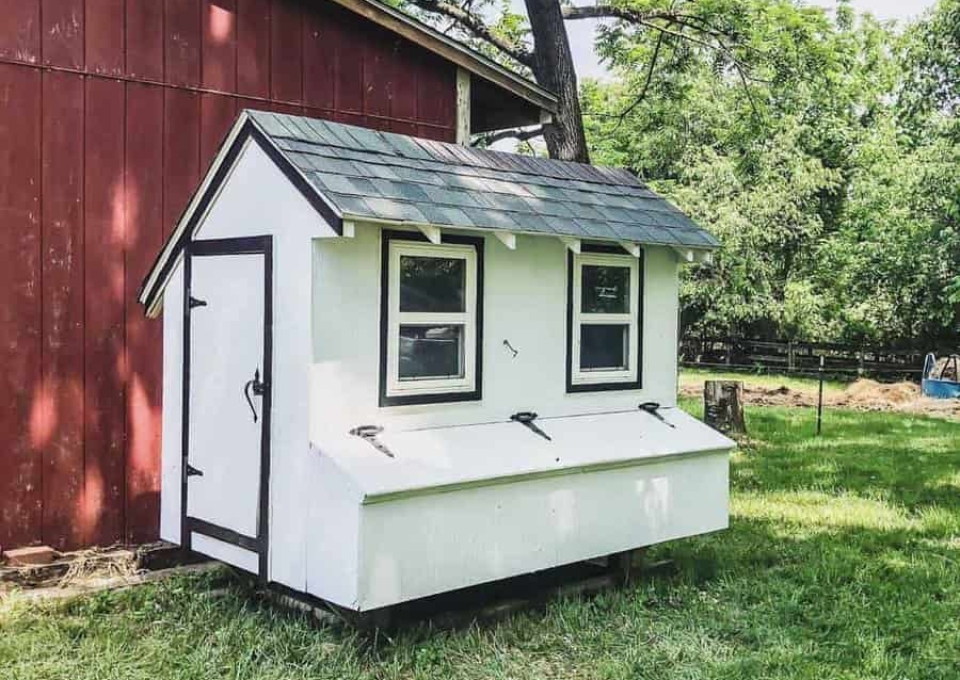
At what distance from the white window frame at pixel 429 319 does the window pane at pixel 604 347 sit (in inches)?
37.3

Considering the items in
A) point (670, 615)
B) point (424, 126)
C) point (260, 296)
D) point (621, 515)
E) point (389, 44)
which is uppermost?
point (389, 44)

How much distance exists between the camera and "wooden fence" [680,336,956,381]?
80.8 ft

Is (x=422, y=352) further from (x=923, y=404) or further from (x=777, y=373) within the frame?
(x=777, y=373)

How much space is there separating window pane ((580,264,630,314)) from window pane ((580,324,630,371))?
0.36 ft

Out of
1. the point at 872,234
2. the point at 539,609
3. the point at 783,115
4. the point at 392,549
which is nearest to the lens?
the point at 392,549

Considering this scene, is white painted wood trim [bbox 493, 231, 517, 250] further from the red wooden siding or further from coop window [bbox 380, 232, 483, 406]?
the red wooden siding

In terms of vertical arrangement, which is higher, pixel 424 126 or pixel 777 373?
pixel 424 126

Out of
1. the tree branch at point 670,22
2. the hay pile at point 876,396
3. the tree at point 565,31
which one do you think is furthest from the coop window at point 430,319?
the hay pile at point 876,396

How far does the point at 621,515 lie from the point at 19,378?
3841mm

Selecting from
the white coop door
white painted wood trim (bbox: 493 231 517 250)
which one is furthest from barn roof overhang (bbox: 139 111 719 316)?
the white coop door

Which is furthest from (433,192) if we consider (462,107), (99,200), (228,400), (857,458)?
(857,458)

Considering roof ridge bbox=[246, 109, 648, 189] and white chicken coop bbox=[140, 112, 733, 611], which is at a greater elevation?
roof ridge bbox=[246, 109, 648, 189]

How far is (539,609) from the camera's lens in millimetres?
6004

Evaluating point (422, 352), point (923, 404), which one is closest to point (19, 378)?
point (422, 352)
